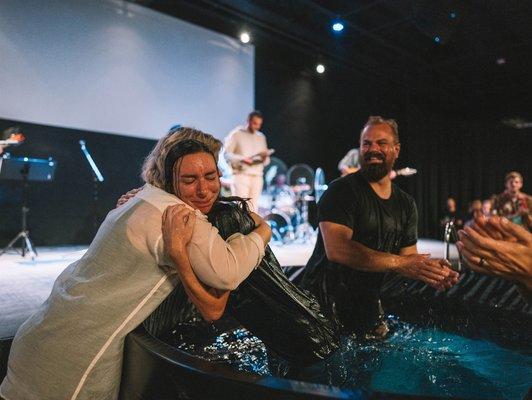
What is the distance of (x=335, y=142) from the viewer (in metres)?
9.02

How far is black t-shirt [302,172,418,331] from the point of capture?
80.8 inches

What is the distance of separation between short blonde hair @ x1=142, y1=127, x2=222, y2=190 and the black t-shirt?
93 cm

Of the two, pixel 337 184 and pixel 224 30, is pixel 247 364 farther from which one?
pixel 224 30

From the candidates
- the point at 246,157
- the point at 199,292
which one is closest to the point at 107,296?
the point at 199,292

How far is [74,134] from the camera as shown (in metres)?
5.34

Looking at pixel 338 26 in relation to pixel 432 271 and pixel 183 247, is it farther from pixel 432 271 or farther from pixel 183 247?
pixel 183 247

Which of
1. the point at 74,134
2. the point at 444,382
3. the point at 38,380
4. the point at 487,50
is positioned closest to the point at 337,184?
the point at 444,382

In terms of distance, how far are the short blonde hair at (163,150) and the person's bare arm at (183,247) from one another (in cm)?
29

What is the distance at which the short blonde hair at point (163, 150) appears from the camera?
1.32 m

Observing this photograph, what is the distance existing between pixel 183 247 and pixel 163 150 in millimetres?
437

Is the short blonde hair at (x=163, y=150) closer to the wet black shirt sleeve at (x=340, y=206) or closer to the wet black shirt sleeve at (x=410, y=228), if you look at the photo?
the wet black shirt sleeve at (x=340, y=206)

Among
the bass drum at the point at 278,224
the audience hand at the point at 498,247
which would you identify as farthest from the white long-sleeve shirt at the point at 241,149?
the audience hand at the point at 498,247

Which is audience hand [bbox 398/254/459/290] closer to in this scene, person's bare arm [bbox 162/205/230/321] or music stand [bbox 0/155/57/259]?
person's bare arm [bbox 162/205/230/321]

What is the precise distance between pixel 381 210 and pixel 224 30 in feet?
19.4
